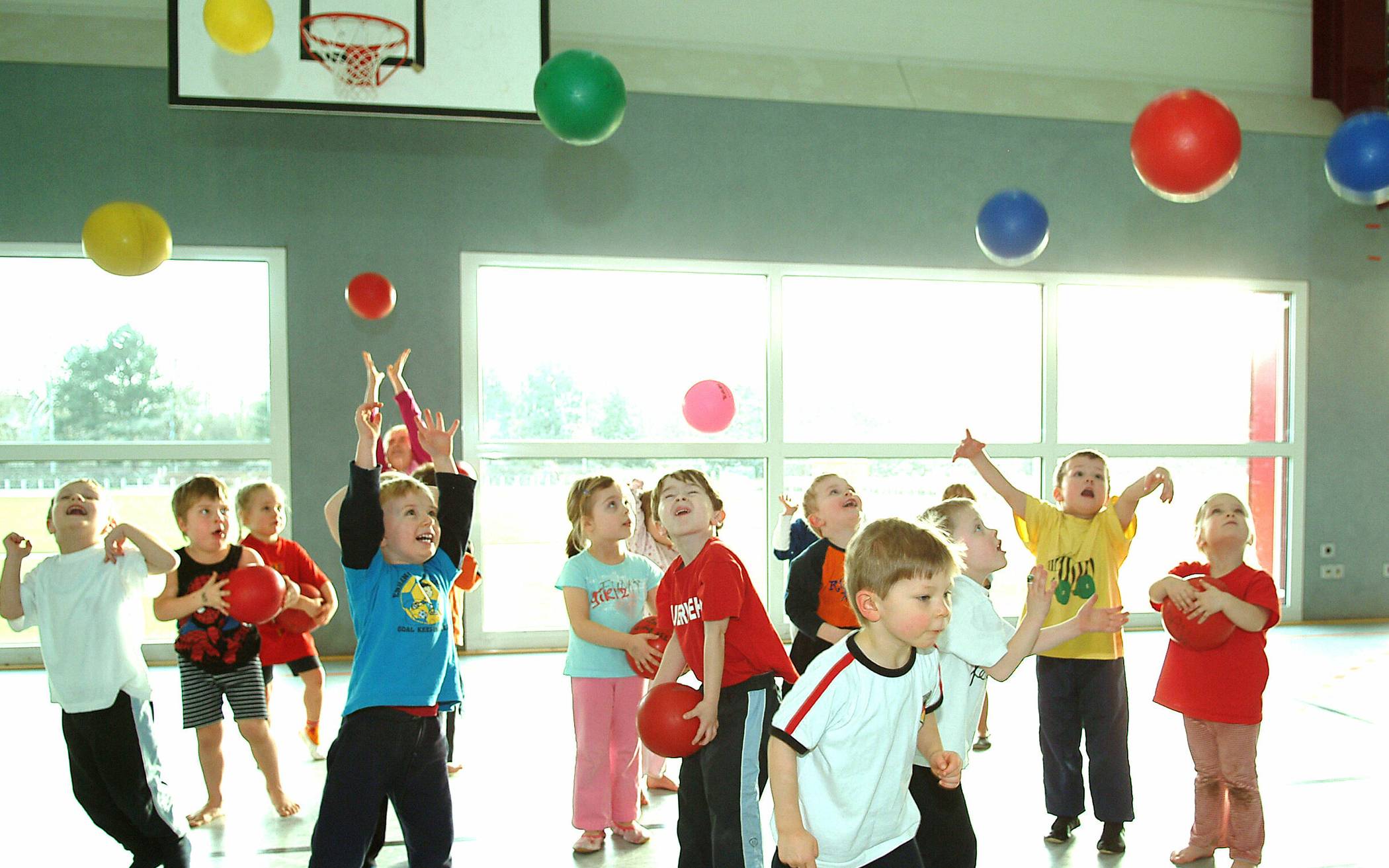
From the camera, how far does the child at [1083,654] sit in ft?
10.8

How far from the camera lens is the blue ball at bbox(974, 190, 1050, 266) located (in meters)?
5.19

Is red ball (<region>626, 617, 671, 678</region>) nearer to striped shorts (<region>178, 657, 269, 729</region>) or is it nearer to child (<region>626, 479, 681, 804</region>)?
child (<region>626, 479, 681, 804</region>)

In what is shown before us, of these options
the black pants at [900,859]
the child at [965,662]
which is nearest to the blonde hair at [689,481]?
the child at [965,662]

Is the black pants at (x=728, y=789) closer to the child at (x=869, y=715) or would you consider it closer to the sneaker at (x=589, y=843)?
the child at (x=869, y=715)

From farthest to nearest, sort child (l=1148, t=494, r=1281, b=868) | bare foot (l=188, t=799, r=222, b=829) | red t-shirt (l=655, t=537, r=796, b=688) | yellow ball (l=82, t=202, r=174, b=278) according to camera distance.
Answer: yellow ball (l=82, t=202, r=174, b=278) → bare foot (l=188, t=799, r=222, b=829) → child (l=1148, t=494, r=1281, b=868) → red t-shirt (l=655, t=537, r=796, b=688)

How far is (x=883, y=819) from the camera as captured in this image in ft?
6.78

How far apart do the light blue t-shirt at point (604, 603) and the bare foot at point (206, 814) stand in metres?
1.42

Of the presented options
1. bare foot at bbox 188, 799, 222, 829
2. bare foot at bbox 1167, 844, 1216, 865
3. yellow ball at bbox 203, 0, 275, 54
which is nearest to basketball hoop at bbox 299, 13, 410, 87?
yellow ball at bbox 203, 0, 275, 54

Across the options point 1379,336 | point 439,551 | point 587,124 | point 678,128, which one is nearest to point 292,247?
point 678,128

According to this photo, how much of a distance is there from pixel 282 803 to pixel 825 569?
7.13ft

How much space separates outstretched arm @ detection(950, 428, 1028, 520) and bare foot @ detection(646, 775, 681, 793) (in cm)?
174

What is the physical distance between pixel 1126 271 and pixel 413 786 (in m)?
6.94

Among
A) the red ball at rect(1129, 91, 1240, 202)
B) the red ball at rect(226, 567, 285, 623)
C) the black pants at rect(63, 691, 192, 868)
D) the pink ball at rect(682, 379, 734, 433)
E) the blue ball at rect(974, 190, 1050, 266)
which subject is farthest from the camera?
the pink ball at rect(682, 379, 734, 433)

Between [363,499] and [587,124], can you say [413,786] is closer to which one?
[363,499]
